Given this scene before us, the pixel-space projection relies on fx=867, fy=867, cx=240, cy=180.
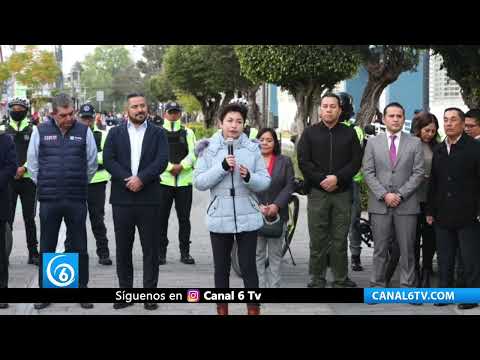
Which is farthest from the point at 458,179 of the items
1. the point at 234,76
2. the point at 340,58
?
the point at 234,76

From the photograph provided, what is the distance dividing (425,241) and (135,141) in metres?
2.93

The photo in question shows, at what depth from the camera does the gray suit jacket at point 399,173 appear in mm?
7930

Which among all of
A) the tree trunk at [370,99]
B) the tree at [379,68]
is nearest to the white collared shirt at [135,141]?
the tree at [379,68]

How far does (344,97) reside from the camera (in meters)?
8.90

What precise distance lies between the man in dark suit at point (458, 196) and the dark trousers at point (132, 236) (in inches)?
98.6

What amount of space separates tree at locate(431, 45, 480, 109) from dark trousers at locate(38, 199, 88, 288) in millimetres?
4477

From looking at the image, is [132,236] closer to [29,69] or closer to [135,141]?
[135,141]

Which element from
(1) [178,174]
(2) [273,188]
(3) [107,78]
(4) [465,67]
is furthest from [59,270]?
(3) [107,78]

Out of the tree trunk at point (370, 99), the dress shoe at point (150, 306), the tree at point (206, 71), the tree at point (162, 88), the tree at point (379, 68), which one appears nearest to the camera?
the dress shoe at point (150, 306)

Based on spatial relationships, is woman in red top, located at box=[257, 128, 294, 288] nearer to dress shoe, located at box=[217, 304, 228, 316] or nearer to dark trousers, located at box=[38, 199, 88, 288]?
dress shoe, located at box=[217, 304, 228, 316]

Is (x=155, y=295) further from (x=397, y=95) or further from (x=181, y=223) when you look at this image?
(x=397, y=95)

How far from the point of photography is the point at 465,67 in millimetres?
10273

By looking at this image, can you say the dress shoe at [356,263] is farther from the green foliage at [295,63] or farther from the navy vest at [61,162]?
the green foliage at [295,63]
